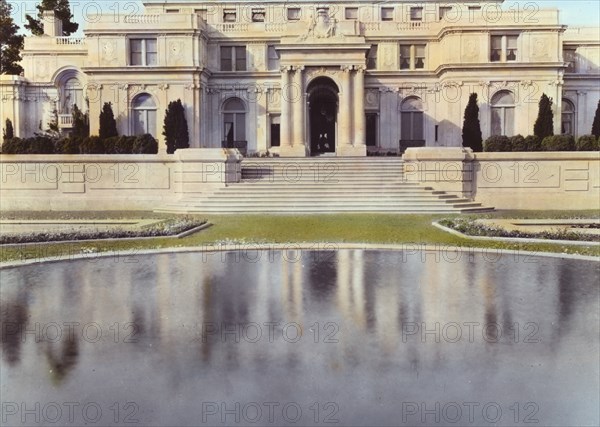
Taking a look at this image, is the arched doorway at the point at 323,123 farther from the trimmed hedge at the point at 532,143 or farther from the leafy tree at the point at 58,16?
the leafy tree at the point at 58,16

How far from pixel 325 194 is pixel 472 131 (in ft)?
50.9

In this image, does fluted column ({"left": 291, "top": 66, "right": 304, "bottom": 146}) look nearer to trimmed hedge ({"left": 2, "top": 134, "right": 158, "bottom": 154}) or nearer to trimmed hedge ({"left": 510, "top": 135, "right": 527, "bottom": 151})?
trimmed hedge ({"left": 2, "top": 134, "right": 158, "bottom": 154})

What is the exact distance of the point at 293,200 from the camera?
27.8 metres

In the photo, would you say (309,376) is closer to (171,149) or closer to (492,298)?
(492,298)

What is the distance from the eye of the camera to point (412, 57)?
48.4 metres

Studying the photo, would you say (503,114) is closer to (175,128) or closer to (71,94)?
(175,128)

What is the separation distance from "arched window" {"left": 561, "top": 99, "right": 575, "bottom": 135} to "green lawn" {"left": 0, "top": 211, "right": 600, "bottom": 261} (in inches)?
988

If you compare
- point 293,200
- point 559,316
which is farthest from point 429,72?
point 559,316

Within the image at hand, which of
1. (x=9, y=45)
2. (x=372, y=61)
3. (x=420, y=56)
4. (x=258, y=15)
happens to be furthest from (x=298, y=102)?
(x=9, y=45)

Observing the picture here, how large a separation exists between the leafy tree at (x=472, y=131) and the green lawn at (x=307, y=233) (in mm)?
11909

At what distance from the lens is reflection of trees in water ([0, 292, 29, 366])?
27.0ft

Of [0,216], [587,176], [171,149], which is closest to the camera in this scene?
[0,216]

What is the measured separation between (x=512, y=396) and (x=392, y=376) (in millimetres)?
1344

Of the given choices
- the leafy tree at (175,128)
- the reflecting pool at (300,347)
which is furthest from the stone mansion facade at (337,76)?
the reflecting pool at (300,347)
